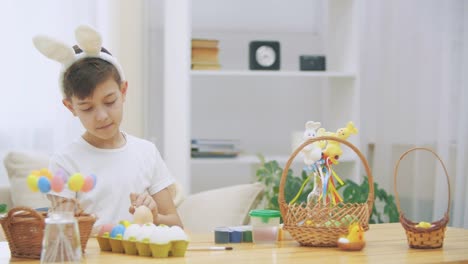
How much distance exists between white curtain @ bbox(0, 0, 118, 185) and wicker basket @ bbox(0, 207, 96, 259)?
237cm

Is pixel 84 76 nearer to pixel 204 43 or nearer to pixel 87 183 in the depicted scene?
pixel 87 183

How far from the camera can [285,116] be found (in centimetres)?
466

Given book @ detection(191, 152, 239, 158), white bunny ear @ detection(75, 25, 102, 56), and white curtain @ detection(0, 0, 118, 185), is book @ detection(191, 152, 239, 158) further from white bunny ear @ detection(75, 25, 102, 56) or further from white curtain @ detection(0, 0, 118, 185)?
white bunny ear @ detection(75, 25, 102, 56)

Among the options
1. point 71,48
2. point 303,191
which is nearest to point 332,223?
point 71,48

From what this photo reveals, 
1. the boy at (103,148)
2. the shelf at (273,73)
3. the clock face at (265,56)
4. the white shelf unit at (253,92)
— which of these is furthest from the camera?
the white shelf unit at (253,92)

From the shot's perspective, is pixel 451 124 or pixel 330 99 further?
pixel 330 99

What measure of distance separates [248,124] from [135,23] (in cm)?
85

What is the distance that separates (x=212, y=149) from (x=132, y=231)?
7.84ft

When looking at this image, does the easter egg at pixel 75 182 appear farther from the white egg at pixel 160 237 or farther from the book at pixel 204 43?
the book at pixel 204 43

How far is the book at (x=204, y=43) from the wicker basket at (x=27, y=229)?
2343 mm

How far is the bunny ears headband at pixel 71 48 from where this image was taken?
1.88m

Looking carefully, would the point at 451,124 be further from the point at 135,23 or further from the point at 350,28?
the point at 135,23

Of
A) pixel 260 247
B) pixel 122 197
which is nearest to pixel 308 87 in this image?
pixel 122 197

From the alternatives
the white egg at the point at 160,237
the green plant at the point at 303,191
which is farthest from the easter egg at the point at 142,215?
the green plant at the point at 303,191
